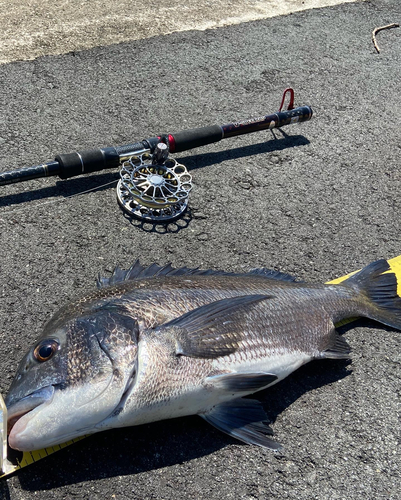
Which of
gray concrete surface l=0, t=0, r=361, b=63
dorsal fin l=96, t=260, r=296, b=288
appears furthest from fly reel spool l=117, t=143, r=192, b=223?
gray concrete surface l=0, t=0, r=361, b=63

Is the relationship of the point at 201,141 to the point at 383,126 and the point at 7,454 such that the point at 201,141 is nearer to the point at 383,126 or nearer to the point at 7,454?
the point at 383,126

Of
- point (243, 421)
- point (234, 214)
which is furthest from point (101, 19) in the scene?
point (243, 421)

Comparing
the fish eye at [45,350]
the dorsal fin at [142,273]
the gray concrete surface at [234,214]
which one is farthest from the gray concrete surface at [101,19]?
the fish eye at [45,350]

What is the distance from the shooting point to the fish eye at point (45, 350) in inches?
97.9

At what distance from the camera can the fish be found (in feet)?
7.94

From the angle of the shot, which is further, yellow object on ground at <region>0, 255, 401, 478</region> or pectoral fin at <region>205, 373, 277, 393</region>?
pectoral fin at <region>205, 373, 277, 393</region>

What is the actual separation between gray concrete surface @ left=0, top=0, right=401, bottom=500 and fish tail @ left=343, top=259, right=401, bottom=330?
130 millimetres

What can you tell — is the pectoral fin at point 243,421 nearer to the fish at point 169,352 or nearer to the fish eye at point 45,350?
the fish at point 169,352

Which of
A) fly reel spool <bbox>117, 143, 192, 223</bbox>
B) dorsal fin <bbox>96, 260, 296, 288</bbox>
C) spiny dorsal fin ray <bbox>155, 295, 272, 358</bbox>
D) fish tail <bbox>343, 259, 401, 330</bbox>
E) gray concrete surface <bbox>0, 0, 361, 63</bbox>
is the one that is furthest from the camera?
gray concrete surface <bbox>0, 0, 361, 63</bbox>

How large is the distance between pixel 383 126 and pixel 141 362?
4.28 metres

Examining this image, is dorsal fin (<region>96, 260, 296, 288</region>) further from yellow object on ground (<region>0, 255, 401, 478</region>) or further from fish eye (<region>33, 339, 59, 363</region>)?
yellow object on ground (<region>0, 255, 401, 478</region>)

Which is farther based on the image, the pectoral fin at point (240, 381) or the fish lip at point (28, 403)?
the pectoral fin at point (240, 381)

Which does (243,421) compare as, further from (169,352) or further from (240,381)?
(169,352)

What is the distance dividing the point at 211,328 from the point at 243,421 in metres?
0.53
